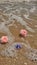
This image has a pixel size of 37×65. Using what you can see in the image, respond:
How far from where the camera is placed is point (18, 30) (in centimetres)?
1128

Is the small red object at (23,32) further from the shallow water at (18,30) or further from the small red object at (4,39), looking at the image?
the small red object at (4,39)

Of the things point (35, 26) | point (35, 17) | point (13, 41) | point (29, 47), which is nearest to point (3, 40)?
point (13, 41)

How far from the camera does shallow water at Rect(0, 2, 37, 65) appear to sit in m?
8.82

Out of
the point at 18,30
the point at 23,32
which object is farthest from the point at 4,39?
the point at 18,30

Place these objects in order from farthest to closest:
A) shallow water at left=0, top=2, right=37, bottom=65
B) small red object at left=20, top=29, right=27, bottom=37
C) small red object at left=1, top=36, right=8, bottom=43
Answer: small red object at left=20, top=29, right=27, bottom=37 < small red object at left=1, top=36, right=8, bottom=43 < shallow water at left=0, top=2, right=37, bottom=65

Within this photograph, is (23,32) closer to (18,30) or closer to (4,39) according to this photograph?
(18,30)

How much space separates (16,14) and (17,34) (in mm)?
3205

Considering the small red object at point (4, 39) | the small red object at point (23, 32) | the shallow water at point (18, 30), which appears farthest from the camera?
the small red object at point (23, 32)

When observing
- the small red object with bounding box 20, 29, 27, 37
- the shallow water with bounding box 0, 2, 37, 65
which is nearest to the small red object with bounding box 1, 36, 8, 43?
the shallow water with bounding box 0, 2, 37, 65

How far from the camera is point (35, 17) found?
13312 mm

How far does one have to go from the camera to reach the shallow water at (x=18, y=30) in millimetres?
8820

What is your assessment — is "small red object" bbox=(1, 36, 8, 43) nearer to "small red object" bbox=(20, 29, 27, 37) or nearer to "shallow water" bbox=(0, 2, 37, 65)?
"shallow water" bbox=(0, 2, 37, 65)

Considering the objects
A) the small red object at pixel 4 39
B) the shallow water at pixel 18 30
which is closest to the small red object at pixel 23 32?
the shallow water at pixel 18 30

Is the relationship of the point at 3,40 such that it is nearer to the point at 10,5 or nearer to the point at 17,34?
the point at 17,34
